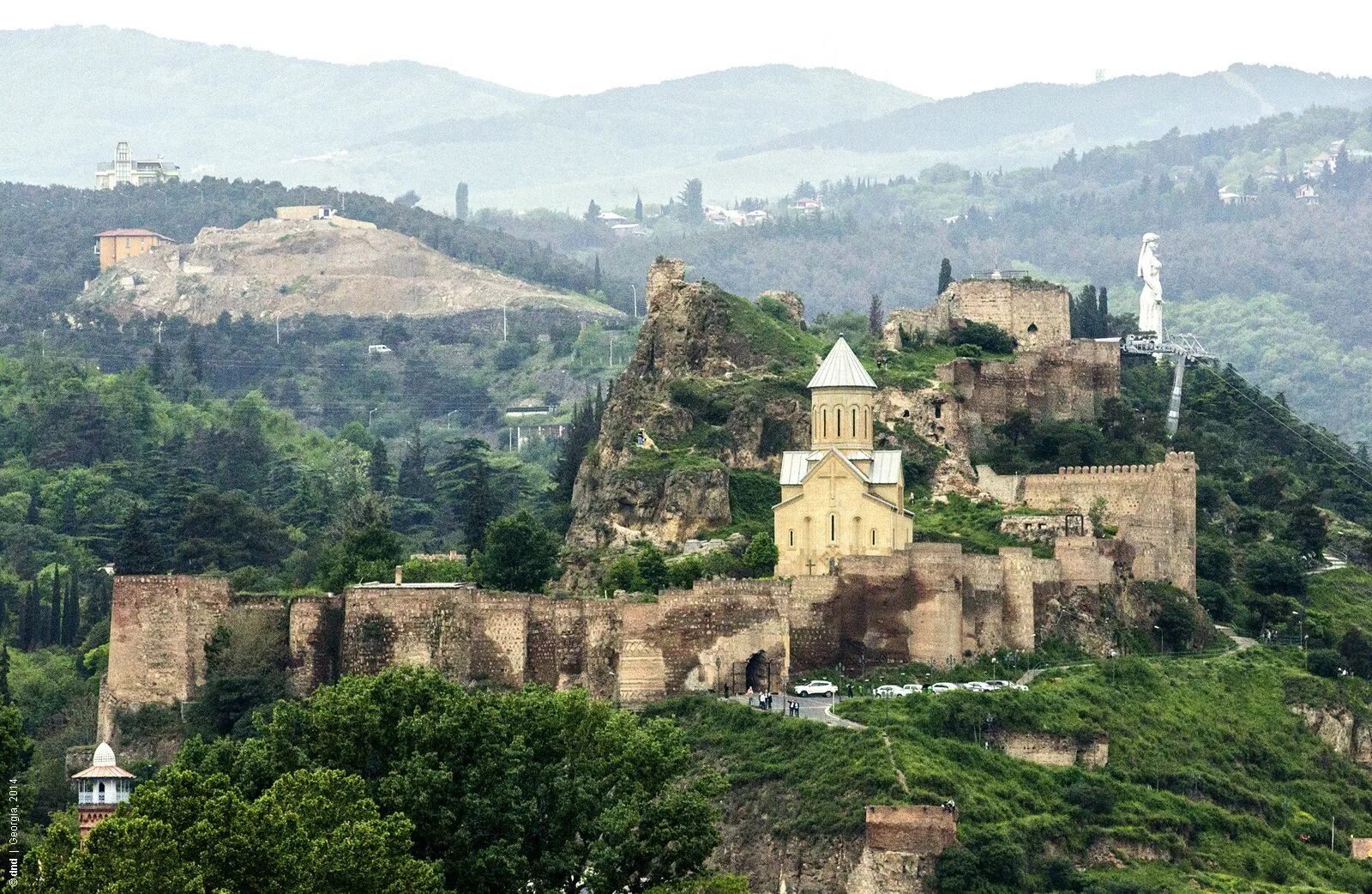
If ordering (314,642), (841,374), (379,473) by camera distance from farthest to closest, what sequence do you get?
1. (379,473)
2. (841,374)
3. (314,642)

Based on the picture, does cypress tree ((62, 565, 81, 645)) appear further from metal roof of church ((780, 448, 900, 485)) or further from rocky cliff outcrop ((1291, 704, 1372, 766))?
rocky cliff outcrop ((1291, 704, 1372, 766))

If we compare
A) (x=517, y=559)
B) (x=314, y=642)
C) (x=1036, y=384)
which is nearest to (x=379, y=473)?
(x=1036, y=384)

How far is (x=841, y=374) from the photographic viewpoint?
90.2m

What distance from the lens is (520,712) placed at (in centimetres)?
6662

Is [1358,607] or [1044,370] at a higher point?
[1044,370]

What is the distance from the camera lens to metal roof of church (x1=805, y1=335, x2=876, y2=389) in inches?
3541

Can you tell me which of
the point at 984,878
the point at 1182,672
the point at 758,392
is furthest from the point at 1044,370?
the point at 984,878

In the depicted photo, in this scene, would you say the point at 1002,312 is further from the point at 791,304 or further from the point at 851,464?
the point at 851,464

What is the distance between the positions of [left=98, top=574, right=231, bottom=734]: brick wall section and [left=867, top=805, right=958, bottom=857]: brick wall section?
18137 mm

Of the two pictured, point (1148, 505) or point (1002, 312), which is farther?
point (1002, 312)

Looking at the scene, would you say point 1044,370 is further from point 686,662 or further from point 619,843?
point 619,843

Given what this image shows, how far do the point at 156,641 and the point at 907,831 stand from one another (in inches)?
787

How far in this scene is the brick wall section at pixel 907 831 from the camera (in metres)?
73.1

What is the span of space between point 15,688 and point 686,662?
24020 millimetres
